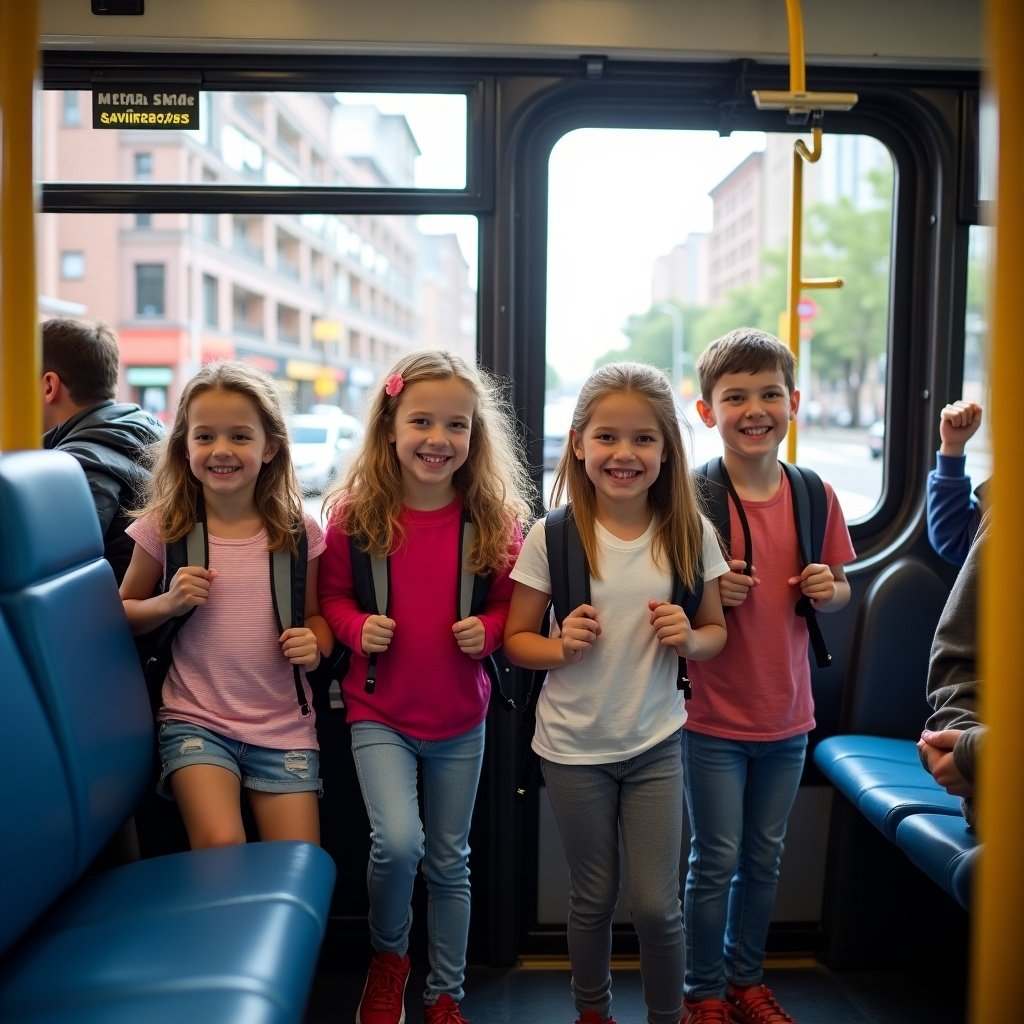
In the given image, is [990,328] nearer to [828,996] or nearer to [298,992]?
[298,992]

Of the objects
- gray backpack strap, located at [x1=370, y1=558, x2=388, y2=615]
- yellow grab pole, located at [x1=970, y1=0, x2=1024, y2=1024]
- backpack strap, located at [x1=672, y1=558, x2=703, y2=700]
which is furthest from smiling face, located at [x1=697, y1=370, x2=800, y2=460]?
yellow grab pole, located at [x1=970, y1=0, x2=1024, y2=1024]

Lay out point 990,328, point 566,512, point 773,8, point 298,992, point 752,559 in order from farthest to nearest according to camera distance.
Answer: point 773,8 < point 752,559 < point 566,512 < point 298,992 < point 990,328

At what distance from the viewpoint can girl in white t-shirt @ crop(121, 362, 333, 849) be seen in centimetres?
228

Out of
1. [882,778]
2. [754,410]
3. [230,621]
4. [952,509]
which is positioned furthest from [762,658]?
[230,621]

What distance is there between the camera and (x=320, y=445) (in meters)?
2.93

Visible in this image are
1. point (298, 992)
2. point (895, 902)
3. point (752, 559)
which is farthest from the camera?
point (895, 902)

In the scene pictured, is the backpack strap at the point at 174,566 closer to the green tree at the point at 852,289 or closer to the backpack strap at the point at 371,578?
the backpack strap at the point at 371,578

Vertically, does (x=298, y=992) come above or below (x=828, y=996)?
above

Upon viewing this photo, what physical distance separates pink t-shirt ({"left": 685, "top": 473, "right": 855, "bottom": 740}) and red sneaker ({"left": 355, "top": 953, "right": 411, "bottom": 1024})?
865 mm

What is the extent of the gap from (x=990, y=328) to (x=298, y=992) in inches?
56.5

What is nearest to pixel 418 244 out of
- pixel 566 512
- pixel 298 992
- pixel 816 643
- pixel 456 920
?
pixel 566 512

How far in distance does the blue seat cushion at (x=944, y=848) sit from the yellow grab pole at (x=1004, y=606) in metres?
1.15

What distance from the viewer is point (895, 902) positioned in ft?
9.76

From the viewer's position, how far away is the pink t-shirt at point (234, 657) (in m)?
2.32
